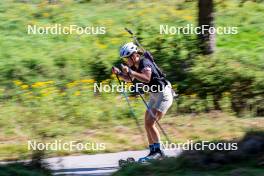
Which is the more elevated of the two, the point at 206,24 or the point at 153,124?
the point at 206,24

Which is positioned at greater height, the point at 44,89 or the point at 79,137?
the point at 44,89

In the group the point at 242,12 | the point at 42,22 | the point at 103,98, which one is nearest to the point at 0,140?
the point at 103,98

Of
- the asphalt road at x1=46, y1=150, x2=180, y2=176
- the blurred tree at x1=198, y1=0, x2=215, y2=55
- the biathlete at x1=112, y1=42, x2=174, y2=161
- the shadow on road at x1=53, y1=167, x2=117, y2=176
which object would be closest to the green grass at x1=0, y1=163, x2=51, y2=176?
the asphalt road at x1=46, y1=150, x2=180, y2=176

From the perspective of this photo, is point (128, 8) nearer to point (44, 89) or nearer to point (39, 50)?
point (39, 50)

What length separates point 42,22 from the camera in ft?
52.6

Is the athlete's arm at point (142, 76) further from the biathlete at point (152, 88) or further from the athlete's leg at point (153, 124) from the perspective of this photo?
the athlete's leg at point (153, 124)

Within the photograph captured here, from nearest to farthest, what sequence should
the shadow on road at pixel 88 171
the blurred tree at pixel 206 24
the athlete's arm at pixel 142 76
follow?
1. the shadow on road at pixel 88 171
2. the athlete's arm at pixel 142 76
3. the blurred tree at pixel 206 24

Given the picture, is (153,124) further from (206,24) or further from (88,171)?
(206,24)

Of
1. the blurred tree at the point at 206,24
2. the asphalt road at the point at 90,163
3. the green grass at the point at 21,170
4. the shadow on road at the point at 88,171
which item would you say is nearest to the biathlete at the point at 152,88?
the asphalt road at the point at 90,163

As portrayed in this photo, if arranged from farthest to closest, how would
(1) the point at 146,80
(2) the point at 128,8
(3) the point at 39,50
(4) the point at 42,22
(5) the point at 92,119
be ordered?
(2) the point at 128,8
(4) the point at 42,22
(3) the point at 39,50
(5) the point at 92,119
(1) the point at 146,80

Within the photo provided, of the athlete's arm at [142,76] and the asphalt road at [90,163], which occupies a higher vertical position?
the athlete's arm at [142,76]

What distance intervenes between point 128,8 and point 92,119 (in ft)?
20.4

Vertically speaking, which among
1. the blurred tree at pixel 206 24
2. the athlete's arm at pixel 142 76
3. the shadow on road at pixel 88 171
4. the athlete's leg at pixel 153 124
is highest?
the blurred tree at pixel 206 24

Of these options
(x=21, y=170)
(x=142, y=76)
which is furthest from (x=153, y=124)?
(x=21, y=170)
